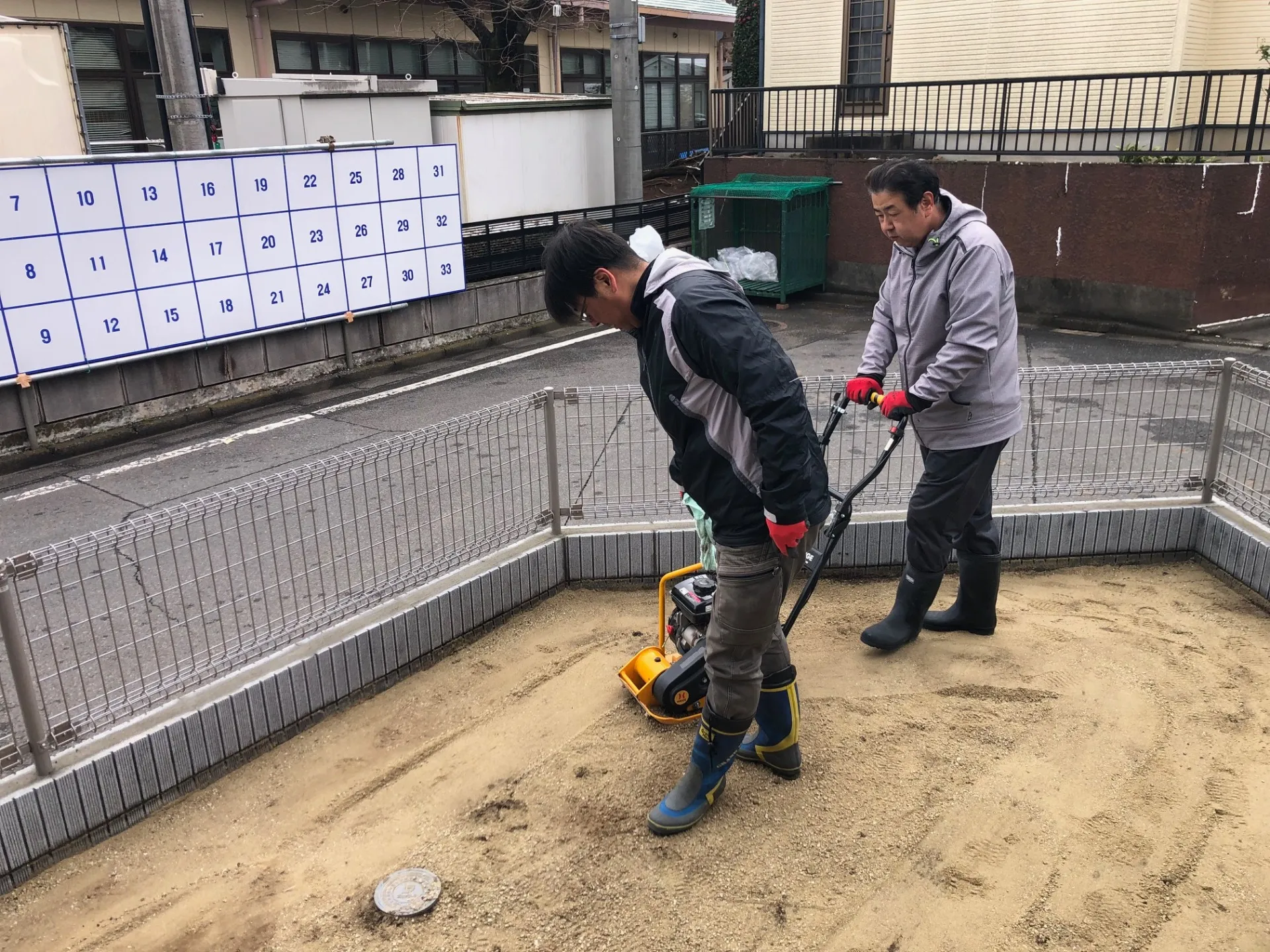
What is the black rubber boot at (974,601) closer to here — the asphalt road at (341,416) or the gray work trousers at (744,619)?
the gray work trousers at (744,619)

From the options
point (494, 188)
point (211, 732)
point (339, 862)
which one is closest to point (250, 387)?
point (494, 188)

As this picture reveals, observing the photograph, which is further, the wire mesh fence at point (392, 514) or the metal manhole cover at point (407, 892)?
the wire mesh fence at point (392, 514)

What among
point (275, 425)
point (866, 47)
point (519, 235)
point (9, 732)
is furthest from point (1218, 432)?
point (866, 47)

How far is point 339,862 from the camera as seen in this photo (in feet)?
10.0

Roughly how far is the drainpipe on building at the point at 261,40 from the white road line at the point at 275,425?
8.79 m

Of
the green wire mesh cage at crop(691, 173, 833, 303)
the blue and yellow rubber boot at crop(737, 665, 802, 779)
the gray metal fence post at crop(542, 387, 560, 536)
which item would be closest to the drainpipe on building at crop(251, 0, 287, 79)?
the green wire mesh cage at crop(691, 173, 833, 303)

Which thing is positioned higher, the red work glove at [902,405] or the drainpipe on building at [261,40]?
the drainpipe on building at [261,40]

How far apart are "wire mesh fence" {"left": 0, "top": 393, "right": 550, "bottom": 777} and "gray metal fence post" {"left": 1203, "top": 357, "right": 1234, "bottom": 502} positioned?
10.6ft

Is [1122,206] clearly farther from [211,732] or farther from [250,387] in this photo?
[211,732]

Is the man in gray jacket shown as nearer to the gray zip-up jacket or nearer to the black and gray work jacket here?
the gray zip-up jacket

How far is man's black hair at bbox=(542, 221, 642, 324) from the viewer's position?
2768mm

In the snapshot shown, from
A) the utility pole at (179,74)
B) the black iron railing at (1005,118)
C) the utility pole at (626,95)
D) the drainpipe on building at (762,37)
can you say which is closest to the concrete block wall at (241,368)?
the utility pole at (179,74)

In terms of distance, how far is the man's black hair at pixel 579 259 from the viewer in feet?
9.08

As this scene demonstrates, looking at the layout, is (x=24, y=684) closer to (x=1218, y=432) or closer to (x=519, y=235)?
(x=1218, y=432)
